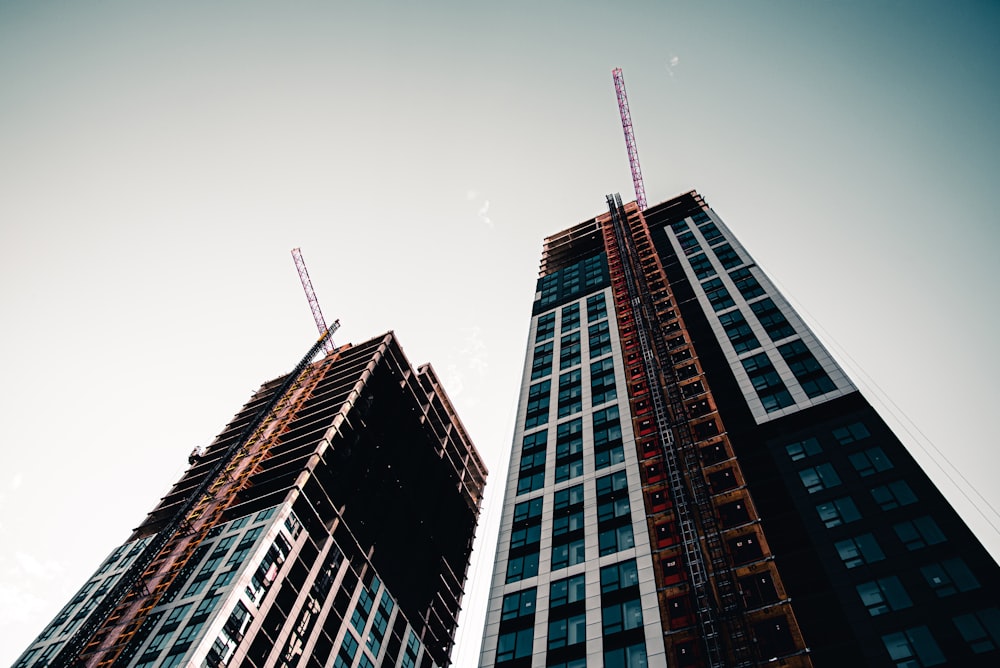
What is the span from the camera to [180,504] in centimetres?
8631

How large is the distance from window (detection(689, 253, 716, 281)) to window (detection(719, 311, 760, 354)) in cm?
1378

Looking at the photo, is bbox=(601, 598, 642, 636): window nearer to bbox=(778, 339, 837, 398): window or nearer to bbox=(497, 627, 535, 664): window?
bbox=(497, 627, 535, 664): window

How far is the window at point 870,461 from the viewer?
51406mm

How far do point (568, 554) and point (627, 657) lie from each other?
1259 cm

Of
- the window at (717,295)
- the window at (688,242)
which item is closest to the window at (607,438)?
the window at (717,295)

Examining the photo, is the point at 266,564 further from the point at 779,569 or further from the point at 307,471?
the point at 779,569

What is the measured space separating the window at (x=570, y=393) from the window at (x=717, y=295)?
1975 cm

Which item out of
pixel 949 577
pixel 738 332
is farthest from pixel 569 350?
pixel 949 577

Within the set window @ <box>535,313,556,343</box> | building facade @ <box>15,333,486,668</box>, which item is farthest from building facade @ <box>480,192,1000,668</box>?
building facade @ <box>15,333,486,668</box>

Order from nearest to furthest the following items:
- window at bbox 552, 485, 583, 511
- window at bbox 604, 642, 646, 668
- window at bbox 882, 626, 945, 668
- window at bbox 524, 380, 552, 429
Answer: window at bbox 882, 626, 945, 668 → window at bbox 604, 642, 646, 668 → window at bbox 552, 485, 583, 511 → window at bbox 524, 380, 552, 429

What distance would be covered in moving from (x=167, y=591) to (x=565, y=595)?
40.5m

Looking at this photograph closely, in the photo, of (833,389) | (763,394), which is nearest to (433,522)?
(763,394)

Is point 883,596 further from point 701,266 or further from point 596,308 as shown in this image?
point 596,308

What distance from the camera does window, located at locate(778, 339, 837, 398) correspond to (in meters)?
61.8
